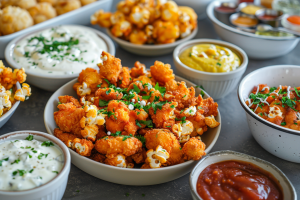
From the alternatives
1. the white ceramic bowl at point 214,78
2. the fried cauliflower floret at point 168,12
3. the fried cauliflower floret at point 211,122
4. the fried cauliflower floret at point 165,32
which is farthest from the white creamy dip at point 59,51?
the fried cauliflower floret at point 211,122

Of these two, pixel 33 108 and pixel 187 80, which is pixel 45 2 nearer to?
pixel 33 108

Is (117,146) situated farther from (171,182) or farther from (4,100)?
(4,100)

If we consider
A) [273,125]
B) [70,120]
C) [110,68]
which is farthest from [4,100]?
[273,125]

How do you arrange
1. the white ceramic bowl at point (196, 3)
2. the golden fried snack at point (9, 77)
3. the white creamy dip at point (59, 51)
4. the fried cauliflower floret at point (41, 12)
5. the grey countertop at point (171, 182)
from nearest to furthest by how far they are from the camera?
the grey countertop at point (171, 182) < the golden fried snack at point (9, 77) < the white creamy dip at point (59, 51) < the fried cauliflower floret at point (41, 12) < the white ceramic bowl at point (196, 3)

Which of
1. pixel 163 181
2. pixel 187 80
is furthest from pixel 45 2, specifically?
pixel 163 181

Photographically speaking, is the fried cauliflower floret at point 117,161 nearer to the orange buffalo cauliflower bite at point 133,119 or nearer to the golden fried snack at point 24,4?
the orange buffalo cauliflower bite at point 133,119
